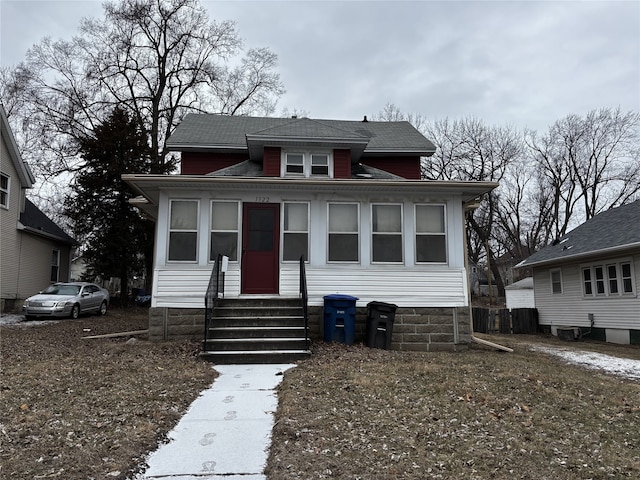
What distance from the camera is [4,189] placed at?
1670cm

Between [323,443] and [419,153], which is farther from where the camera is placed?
[419,153]

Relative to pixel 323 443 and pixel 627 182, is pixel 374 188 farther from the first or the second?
pixel 627 182

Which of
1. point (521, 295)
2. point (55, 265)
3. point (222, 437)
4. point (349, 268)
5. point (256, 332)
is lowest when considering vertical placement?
point (222, 437)

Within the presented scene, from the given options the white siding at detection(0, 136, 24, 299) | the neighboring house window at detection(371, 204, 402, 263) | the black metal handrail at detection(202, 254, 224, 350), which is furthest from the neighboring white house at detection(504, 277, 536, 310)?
the white siding at detection(0, 136, 24, 299)

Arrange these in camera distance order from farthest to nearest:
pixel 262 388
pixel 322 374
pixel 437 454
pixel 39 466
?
pixel 322 374 → pixel 262 388 → pixel 437 454 → pixel 39 466

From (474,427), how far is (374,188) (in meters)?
6.67

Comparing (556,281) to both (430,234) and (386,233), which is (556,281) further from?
(386,233)

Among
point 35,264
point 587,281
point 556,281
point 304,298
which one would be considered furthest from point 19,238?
point 587,281

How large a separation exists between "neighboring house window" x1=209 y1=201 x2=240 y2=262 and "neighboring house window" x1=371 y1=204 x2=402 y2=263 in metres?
3.14

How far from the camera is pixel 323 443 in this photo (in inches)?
164

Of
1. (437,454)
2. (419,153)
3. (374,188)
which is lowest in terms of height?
(437,454)

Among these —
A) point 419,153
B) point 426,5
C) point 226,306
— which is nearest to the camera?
point 226,306

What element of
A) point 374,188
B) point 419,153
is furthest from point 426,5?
point 374,188

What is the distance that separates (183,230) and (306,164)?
12.9ft
